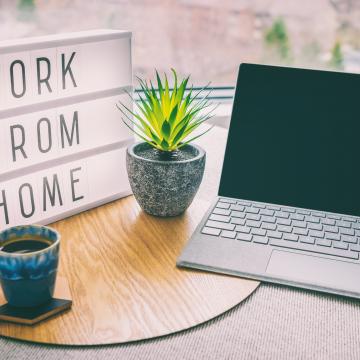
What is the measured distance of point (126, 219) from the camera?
3.03 ft

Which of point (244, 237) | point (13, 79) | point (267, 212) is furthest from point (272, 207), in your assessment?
point (13, 79)

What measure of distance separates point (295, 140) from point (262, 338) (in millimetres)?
431

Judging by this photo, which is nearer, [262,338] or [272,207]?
[262,338]

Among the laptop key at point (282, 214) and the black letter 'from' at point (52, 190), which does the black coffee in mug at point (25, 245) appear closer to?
the black letter 'from' at point (52, 190)

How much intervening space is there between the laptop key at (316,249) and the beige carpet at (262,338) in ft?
0.33

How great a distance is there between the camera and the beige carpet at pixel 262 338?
60cm

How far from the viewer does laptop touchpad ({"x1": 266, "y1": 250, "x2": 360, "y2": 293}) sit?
2.38 ft

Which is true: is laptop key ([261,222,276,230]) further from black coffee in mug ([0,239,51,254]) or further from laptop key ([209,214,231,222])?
black coffee in mug ([0,239,51,254])

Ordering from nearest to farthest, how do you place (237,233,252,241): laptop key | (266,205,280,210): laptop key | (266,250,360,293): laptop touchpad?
(266,250,360,293): laptop touchpad, (237,233,252,241): laptop key, (266,205,280,210): laptop key

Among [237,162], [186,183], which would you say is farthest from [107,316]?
[237,162]

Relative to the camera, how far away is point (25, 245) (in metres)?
0.67

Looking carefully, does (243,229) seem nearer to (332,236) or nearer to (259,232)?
(259,232)

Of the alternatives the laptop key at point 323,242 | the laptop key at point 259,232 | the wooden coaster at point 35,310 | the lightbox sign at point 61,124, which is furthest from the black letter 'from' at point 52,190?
the laptop key at point 323,242

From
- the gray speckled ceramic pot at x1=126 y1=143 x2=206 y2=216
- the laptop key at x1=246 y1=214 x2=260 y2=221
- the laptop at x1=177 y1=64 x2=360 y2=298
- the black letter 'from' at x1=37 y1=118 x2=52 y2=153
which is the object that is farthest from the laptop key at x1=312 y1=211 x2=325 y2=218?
the black letter 'from' at x1=37 y1=118 x2=52 y2=153
